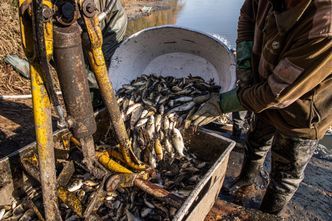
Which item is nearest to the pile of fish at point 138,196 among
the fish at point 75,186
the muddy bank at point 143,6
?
the fish at point 75,186

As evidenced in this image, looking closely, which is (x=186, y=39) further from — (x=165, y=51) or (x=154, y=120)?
(x=154, y=120)

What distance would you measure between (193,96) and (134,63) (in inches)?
42.7

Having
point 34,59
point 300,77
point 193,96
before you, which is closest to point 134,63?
point 193,96

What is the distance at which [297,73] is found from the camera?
192 centimetres

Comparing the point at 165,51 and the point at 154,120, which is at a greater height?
the point at 165,51

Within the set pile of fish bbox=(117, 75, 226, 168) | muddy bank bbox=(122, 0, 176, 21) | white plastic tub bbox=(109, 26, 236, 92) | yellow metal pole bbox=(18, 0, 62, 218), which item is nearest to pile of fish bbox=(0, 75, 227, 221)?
pile of fish bbox=(117, 75, 226, 168)

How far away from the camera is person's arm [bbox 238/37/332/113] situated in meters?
1.80

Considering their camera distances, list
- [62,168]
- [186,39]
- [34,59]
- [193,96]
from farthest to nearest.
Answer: [186,39]
[193,96]
[62,168]
[34,59]

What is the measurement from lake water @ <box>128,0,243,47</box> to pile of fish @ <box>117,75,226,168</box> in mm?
8945

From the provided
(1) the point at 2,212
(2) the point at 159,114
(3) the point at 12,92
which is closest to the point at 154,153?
(2) the point at 159,114

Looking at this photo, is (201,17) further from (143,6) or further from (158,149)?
(158,149)

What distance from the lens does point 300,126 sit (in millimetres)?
2270

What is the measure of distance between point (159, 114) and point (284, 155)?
1.33 m

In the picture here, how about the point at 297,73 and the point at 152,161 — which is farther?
the point at 152,161
